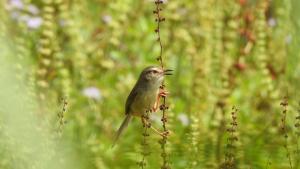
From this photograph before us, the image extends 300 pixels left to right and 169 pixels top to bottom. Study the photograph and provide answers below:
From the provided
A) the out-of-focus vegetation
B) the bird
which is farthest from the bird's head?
the out-of-focus vegetation

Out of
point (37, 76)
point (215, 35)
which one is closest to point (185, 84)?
point (215, 35)

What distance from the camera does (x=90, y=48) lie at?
5840 mm

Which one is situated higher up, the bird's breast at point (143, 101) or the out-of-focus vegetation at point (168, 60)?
the out-of-focus vegetation at point (168, 60)

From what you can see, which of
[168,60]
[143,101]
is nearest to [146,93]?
[143,101]

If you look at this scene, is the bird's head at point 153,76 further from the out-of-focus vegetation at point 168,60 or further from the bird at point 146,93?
the out-of-focus vegetation at point 168,60

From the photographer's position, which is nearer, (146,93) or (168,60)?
(146,93)

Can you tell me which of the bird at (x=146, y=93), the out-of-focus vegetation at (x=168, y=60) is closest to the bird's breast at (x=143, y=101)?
the bird at (x=146, y=93)

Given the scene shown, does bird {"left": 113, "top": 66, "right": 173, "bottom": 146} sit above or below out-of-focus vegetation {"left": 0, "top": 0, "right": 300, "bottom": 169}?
below

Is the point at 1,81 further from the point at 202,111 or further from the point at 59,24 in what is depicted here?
the point at 59,24

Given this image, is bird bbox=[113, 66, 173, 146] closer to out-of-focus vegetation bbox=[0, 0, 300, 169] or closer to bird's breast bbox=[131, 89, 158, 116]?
bird's breast bbox=[131, 89, 158, 116]

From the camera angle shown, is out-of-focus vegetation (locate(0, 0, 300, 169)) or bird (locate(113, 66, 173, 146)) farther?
out-of-focus vegetation (locate(0, 0, 300, 169))

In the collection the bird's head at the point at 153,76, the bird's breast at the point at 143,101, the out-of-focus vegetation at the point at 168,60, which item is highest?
the out-of-focus vegetation at the point at 168,60

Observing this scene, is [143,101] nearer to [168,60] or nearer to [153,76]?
[153,76]

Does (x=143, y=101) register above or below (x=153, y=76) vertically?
below
